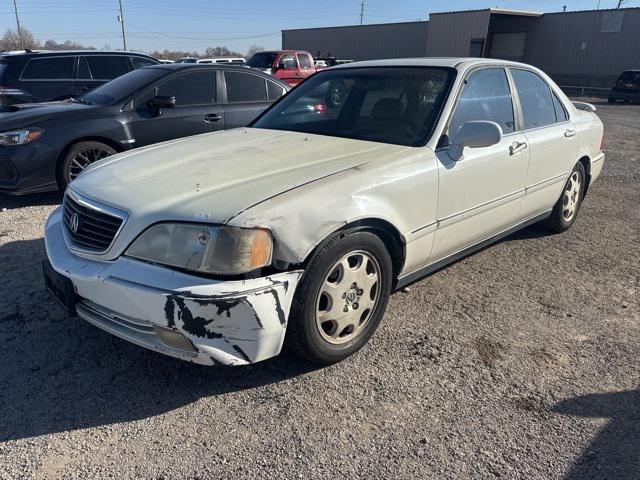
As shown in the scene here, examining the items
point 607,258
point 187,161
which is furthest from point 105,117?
point 607,258

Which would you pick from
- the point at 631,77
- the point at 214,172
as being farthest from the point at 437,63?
the point at 631,77

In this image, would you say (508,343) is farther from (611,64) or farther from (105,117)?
A: (611,64)

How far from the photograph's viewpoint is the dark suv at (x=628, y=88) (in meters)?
22.8

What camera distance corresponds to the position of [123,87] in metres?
6.18

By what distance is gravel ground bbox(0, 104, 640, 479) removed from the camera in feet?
7.20

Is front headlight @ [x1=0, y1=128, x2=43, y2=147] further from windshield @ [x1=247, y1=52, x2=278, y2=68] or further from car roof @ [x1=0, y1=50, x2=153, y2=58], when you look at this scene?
windshield @ [x1=247, y1=52, x2=278, y2=68]

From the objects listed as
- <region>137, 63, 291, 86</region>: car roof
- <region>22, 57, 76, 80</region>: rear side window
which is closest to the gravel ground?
<region>137, 63, 291, 86</region>: car roof

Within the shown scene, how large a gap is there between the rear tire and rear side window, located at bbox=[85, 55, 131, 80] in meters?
3.97

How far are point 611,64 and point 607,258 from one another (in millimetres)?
35004

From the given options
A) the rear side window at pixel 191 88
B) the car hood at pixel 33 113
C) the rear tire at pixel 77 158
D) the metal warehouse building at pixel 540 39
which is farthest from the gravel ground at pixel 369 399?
the metal warehouse building at pixel 540 39

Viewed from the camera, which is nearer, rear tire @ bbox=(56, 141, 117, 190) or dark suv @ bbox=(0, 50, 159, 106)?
rear tire @ bbox=(56, 141, 117, 190)

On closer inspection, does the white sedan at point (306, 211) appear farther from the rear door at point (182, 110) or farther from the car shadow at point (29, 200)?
the car shadow at point (29, 200)

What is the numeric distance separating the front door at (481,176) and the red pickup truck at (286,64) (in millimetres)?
13528

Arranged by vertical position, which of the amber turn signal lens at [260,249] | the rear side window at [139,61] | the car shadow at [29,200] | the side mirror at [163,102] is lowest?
the car shadow at [29,200]
